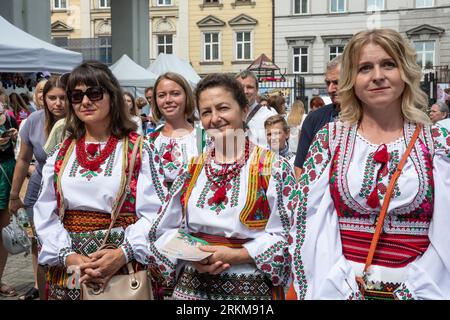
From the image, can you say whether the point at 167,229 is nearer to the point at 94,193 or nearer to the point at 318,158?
the point at 94,193

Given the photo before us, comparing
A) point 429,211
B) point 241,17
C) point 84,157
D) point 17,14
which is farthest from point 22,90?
point 241,17

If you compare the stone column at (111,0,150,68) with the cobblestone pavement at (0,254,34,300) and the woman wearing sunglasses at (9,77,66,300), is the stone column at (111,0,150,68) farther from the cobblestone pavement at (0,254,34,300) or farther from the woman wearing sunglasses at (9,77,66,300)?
the woman wearing sunglasses at (9,77,66,300)

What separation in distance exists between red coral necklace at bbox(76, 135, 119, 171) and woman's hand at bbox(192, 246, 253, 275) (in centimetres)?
78

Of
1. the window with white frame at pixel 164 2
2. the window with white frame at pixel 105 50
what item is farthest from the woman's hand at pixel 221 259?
the window with white frame at pixel 164 2

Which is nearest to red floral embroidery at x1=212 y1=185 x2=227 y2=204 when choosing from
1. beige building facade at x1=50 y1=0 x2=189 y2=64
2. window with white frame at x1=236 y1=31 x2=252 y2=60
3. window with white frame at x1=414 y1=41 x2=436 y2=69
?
window with white frame at x1=414 y1=41 x2=436 y2=69

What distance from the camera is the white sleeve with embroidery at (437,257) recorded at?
2076 millimetres

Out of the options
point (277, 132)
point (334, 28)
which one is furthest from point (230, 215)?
point (334, 28)

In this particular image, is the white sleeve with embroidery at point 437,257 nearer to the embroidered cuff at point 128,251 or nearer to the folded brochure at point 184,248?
the folded brochure at point 184,248

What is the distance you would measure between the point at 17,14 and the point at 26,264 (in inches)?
219

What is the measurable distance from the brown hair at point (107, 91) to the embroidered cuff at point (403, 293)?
1.60 meters

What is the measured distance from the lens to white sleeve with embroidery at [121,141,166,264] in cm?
275

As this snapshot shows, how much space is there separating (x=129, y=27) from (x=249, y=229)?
50.0 ft

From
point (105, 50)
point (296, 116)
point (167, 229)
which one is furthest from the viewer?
point (105, 50)

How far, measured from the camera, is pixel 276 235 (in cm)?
250
